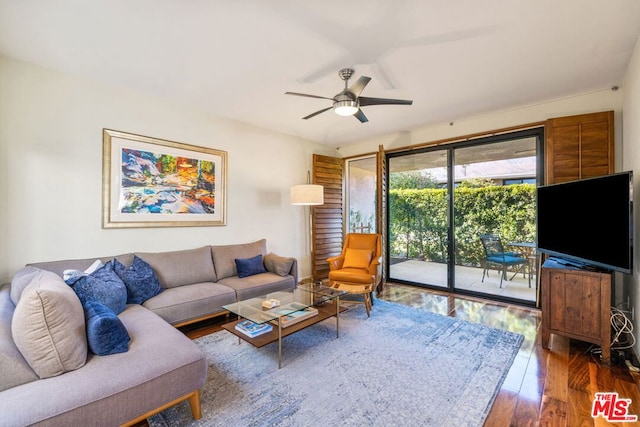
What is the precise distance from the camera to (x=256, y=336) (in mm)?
2277

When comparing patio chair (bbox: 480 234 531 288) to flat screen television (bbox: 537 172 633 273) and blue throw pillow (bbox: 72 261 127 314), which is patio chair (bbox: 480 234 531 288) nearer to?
Result: flat screen television (bbox: 537 172 633 273)

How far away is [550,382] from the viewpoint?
205cm

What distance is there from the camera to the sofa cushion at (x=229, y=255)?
3623mm

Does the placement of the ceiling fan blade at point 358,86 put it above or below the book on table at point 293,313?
→ above

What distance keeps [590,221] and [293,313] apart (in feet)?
9.07

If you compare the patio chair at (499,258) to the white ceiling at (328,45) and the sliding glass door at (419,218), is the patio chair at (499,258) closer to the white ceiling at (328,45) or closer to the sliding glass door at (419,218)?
the sliding glass door at (419,218)

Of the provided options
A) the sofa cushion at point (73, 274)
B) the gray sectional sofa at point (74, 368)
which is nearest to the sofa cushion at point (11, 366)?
the gray sectional sofa at point (74, 368)

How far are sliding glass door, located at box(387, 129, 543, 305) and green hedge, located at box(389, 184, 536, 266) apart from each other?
1cm

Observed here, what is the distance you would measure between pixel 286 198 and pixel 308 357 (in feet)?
9.54

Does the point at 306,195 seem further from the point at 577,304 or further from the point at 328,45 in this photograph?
the point at 577,304

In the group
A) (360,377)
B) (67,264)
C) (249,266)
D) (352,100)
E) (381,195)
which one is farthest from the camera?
(381,195)

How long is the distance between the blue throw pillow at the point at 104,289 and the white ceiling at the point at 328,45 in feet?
6.36

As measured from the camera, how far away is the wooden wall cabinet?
232cm

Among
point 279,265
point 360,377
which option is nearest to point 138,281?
point 279,265
